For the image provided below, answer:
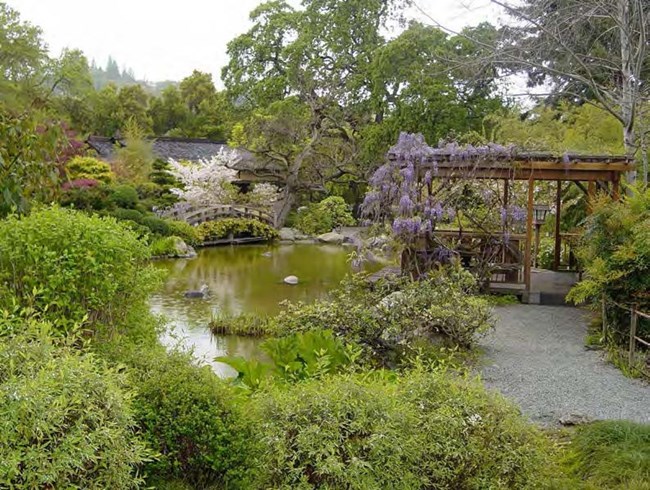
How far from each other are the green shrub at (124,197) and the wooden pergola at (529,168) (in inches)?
349

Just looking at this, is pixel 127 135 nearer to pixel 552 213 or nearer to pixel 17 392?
pixel 552 213

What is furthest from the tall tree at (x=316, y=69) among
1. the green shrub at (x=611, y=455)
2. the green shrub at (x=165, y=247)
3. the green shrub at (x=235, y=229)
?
the green shrub at (x=611, y=455)

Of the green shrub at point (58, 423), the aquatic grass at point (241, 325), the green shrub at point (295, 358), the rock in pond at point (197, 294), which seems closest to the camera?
the green shrub at point (58, 423)

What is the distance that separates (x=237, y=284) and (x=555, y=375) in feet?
23.4

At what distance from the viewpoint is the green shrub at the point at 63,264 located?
3844mm

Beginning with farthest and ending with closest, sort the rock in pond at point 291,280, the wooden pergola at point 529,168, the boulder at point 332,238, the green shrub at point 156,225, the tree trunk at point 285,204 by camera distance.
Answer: the tree trunk at point 285,204 < the boulder at point 332,238 < the green shrub at point 156,225 < the rock in pond at point 291,280 < the wooden pergola at point 529,168

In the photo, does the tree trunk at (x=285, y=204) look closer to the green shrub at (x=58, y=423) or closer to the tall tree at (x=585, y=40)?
the tall tree at (x=585, y=40)

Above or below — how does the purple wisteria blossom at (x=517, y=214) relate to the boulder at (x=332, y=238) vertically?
above

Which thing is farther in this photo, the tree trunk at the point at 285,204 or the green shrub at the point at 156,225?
the tree trunk at the point at 285,204

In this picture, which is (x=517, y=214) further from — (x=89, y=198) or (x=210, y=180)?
(x=210, y=180)

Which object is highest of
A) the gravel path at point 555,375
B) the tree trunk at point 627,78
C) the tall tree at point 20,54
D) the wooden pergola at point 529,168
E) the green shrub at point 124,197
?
the tall tree at point 20,54

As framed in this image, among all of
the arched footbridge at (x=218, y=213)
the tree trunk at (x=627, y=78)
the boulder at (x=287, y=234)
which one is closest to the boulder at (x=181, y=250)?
the arched footbridge at (x=218, y=213)

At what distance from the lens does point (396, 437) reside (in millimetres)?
2904

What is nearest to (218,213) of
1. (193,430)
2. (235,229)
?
(235,229)
